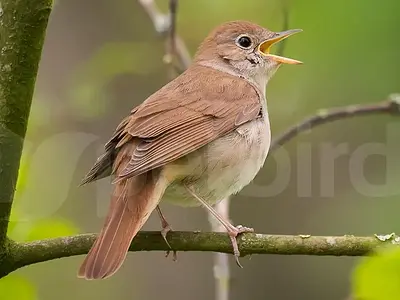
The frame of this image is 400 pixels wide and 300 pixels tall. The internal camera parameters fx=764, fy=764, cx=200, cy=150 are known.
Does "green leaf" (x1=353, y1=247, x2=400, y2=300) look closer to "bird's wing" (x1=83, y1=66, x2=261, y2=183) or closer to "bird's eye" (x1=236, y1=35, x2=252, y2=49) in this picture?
"bird's wing" (x1=83, y1=66, x2=261, y2=183)

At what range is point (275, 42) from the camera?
4723 mm

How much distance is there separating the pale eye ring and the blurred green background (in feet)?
0.82

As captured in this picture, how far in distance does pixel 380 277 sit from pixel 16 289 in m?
1.52

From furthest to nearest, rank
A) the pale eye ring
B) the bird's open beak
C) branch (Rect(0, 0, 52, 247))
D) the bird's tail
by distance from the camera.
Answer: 1. the pale eye ring
2. the bird's open beak
3. the bird's tail
4. branch (Rect(0, 0, 52, 247))

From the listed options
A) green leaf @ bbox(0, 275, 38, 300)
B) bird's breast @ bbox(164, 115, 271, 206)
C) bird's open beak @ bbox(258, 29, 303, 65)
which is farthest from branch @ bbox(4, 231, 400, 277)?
bird's open beak @ bbox(258, 29, 303, 65)

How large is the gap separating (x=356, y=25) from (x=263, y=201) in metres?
2.33

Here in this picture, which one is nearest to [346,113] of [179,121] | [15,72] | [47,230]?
[179,121]

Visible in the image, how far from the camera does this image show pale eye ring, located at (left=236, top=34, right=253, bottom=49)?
15.8ft

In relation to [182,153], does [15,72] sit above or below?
above

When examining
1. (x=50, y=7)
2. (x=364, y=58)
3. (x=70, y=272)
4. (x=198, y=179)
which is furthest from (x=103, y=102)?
(x=50, y=7)

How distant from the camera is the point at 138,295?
7023 mm

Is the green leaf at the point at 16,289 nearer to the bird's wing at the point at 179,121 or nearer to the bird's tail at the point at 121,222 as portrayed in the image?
the bird's tail at the point at 121,222

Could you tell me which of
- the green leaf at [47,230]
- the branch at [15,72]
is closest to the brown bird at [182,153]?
the green leaf at [47,230]

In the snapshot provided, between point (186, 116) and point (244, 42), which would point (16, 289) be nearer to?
point (186, 116)
